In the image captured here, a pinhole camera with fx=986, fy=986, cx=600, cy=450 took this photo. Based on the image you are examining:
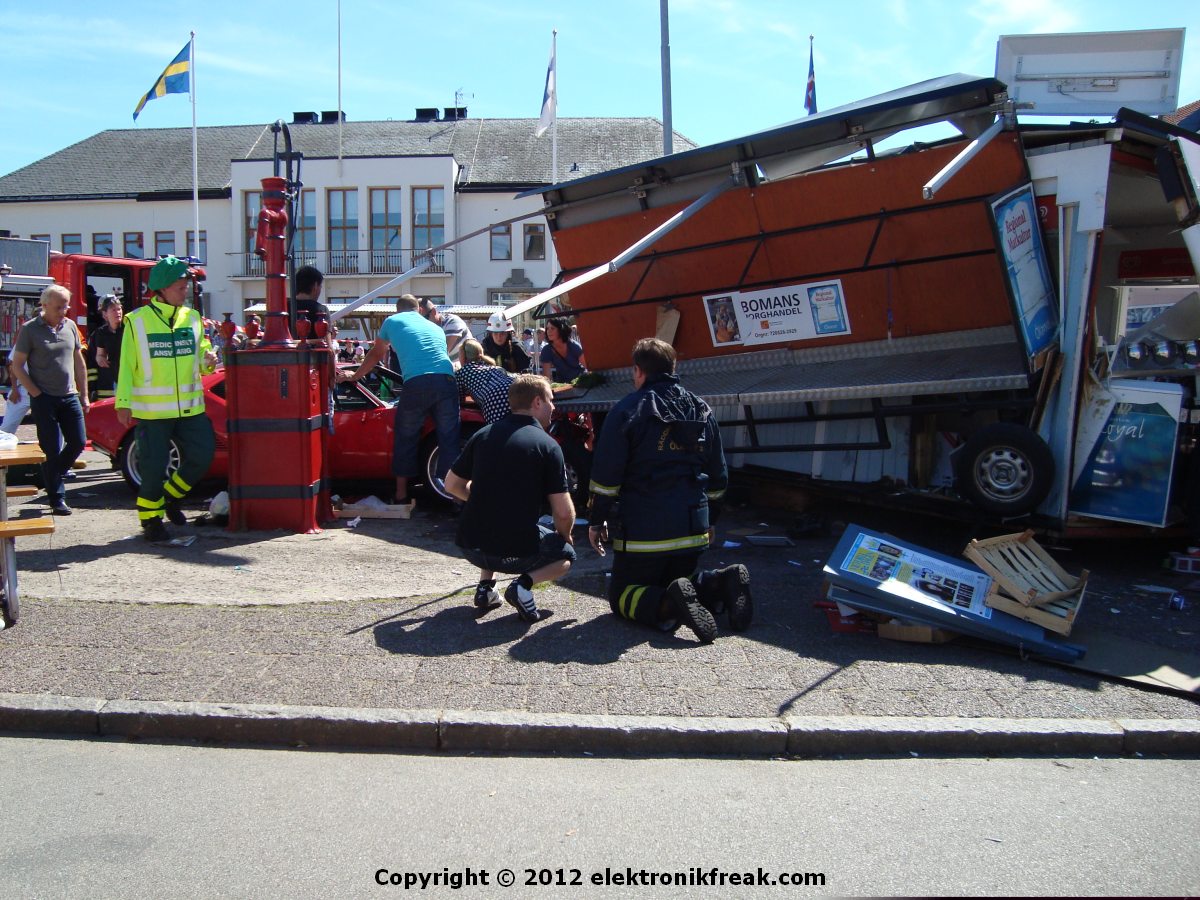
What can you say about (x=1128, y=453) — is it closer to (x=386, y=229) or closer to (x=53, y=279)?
(x=53, y=279)

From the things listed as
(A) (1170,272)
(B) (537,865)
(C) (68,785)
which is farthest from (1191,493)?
(C) (68,785)

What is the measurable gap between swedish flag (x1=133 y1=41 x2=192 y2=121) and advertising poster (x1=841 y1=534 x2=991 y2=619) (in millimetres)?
27799

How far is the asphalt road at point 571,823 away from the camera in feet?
10.5

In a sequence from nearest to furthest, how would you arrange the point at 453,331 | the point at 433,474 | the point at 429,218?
the point at 433,474
the point at 453,331
the point at 429,218

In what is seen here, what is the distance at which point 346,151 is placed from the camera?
144 feet

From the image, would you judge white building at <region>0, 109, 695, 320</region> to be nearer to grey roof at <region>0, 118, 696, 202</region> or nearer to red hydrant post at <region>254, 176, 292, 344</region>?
grey roof at <region>0, 118, 696, 202</region>

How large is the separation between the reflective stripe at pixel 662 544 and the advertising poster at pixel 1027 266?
3.13m

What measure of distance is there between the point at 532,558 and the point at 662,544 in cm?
75

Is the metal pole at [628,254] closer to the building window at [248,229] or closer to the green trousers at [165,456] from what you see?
the green trousers at [165,456]

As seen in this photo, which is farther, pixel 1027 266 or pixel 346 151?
pixel 346 151

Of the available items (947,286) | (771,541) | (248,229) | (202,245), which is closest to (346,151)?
(248,229)

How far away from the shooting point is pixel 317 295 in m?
8.77

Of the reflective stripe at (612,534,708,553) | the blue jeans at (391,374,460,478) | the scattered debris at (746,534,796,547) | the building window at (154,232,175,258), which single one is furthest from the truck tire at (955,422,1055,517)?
the building window at (154,232,175,258)

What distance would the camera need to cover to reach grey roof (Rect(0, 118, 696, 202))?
43031mm
